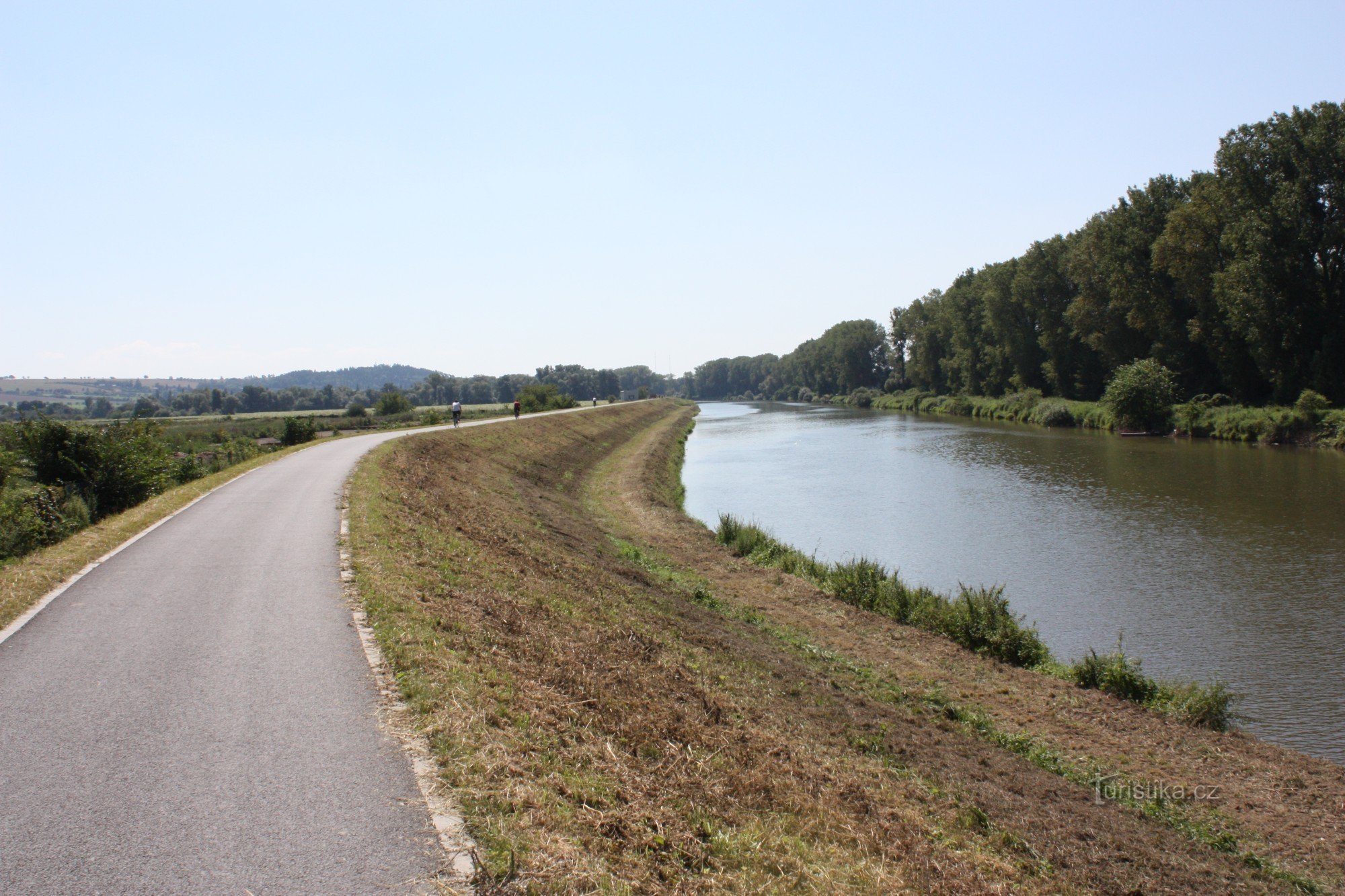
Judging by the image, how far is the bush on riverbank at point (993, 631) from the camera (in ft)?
34.8

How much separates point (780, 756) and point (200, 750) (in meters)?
4.73

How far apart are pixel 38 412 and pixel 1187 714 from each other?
25.2 m

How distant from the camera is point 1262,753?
9.48 meters

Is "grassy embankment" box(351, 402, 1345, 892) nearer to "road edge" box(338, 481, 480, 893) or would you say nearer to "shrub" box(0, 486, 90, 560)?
"road edge" box(338, 481, 480, 893)

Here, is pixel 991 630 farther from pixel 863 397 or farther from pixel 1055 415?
pixel 863 397

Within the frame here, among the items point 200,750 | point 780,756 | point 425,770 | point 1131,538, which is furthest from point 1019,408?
point 200,750

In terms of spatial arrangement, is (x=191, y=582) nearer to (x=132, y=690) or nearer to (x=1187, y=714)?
(x=132, y=690)

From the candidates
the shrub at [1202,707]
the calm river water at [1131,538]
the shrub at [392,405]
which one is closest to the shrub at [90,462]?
the calm river water at [1131,538]

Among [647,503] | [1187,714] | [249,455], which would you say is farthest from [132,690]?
[249,455]

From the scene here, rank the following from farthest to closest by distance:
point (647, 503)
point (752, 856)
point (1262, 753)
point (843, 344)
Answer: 1. point (843, 344)
2. point (647, 503)
3. point (1262, 753)
4. point (752, 856)

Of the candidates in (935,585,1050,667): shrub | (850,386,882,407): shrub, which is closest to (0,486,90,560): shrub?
(935,585,1050,667): shrub

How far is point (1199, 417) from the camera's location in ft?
173

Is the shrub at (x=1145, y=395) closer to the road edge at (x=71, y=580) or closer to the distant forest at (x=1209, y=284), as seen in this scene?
the distant forest at (x=1209, y=284)

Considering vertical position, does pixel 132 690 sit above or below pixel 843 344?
below
